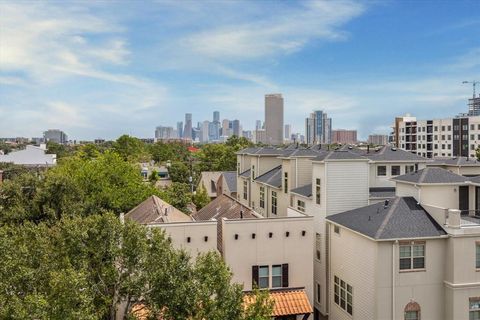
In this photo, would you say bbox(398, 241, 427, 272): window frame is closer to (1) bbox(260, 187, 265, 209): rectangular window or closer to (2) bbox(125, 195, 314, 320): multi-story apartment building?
(2) bbox(125, 195, 314, 320): multi-story apartment building

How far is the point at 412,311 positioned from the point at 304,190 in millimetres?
10658

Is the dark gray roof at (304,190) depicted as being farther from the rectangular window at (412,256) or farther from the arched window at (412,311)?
the arched window at (412,311)

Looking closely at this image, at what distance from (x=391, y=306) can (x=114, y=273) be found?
13.4 meters

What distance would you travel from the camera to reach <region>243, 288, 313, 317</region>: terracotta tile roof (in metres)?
21.3

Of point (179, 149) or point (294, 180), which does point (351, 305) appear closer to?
point (294, 180)

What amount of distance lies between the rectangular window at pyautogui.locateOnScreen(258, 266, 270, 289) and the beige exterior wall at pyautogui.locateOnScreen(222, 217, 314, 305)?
0.94 ft

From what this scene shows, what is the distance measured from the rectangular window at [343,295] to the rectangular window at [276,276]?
12.7 feet

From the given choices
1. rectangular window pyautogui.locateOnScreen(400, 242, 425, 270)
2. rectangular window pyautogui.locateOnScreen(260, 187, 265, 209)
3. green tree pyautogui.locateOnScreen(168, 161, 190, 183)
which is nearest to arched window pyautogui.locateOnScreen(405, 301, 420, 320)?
rectangular window pyautogui.locateOnScreen(400, 242, 425, 270)

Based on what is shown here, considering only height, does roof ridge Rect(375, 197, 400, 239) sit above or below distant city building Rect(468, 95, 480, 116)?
below

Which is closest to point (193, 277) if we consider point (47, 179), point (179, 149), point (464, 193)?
point (464, 193)

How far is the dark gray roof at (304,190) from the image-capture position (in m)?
28.8

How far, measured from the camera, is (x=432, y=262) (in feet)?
69.9

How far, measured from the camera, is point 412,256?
21125 millimetres

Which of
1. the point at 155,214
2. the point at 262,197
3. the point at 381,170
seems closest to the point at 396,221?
the point at 381,170
